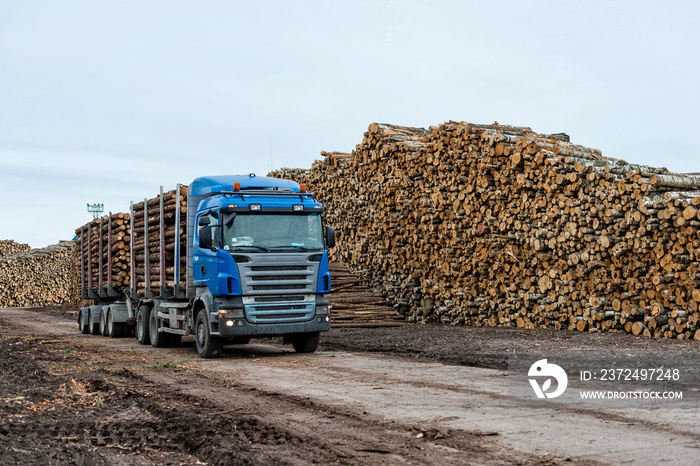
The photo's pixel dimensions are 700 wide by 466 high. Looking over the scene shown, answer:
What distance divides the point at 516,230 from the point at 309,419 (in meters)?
11.7

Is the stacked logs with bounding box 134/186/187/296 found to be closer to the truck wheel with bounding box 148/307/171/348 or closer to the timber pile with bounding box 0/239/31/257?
the truck wheel with bounding box 148/307/171/348

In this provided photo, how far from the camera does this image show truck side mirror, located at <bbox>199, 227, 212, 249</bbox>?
41.7 feet

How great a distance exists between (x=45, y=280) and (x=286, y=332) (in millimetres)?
40181

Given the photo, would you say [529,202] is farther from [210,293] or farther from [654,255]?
[210,293]

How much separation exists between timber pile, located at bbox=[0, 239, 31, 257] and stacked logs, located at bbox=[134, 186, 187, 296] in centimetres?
4301

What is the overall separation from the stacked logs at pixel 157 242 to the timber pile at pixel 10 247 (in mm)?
43012

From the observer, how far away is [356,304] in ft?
Answer: 68.7

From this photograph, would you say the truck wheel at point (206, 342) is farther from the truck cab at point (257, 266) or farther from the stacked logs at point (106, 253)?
the stacked logs at point (106, 253)

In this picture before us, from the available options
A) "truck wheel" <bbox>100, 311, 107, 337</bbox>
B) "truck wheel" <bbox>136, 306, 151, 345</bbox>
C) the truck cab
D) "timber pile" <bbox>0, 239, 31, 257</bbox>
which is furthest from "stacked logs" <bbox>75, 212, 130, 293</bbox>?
"timber pile" <bbox>0, 239, 31, 257</bbox>

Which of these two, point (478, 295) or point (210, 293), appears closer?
point (210, 293)

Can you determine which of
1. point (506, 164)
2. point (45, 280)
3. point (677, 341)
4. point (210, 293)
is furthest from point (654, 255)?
point (45, 280)

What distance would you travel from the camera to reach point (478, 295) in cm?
1884

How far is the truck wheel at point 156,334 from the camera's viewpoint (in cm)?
1570

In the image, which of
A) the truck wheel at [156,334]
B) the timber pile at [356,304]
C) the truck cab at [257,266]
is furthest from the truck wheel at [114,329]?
the truck cab at [257,266]
